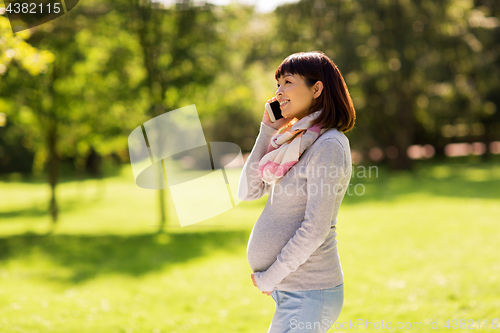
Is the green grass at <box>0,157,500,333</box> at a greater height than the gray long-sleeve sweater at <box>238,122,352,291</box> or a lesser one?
lesser

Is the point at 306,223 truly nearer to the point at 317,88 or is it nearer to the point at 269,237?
the point at 269,237

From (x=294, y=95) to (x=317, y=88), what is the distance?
0.34 ft

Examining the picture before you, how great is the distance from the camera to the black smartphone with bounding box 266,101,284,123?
7.04 feet

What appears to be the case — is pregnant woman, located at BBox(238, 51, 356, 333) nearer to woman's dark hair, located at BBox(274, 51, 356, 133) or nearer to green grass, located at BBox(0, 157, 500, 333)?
woman's dark hair, located at BBox(274, 51, 356, 133)

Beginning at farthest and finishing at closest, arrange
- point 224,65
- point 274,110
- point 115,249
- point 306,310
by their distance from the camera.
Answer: point 224,65
point 115,249
point 274,110
point 306,310

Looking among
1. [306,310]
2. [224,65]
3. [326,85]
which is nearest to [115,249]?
[224,65]

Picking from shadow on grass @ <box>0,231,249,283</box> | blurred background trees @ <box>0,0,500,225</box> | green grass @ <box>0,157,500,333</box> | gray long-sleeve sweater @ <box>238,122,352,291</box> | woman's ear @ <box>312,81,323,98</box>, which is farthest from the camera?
blurred background trees @ <box>0,0,500,225</box>

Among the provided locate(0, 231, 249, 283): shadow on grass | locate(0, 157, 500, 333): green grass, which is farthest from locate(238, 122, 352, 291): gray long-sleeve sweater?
locate(0, 231, 249, 283): shadow on grass

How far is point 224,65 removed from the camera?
1223 cm

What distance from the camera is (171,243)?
11.2 m

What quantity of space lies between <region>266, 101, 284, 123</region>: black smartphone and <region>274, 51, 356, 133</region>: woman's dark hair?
0.24 metres

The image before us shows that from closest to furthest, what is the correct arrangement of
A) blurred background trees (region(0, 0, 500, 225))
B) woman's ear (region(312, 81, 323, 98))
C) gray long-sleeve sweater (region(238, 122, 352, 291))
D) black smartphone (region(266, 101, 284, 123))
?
gray long-sleeve sweater (region(238, 122, 352, 291)) < woman's ear (region(312, 81, 323, 98)) < black smartphone (region(266, 101, 284, 123)) < blurred background trees (region(0, 0, 500, 225))

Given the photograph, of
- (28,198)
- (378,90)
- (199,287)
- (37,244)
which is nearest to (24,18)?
(199,287)

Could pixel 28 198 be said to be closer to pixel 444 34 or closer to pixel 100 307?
pixel 100 307
